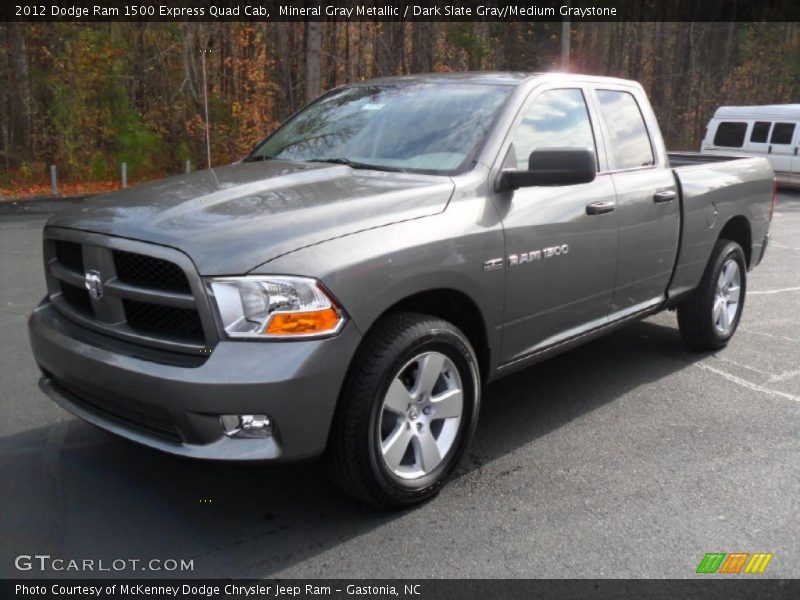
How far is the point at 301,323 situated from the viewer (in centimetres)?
293

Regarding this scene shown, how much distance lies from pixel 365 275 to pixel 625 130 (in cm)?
252

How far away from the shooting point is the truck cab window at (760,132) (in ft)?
57.8

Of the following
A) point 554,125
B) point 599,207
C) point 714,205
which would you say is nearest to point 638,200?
point 599,207

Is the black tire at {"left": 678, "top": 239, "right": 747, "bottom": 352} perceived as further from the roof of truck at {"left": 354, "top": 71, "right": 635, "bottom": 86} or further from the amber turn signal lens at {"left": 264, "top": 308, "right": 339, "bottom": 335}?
the amber turn signal lens at {"left": 264, "top": 308, "right": 339, "bottom": 335}

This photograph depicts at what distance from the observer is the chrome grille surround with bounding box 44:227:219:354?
115 inches

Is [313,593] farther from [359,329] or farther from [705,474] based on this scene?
[705,474]

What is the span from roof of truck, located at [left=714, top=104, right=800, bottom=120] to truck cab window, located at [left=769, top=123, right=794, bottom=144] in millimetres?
206

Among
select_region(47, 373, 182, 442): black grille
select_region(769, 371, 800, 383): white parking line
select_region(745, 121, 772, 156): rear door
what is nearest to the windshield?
select_region(47, 373, 182, 442): black grille

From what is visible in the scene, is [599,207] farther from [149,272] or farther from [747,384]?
[149,272]

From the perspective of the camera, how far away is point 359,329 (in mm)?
3062

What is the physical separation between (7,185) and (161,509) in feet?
49.8

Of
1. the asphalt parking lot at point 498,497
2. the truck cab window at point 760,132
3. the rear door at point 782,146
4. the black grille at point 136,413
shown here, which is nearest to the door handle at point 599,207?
the asphalt parking lot at point 498,497

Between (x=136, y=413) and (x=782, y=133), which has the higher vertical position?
(x=782, y=133)

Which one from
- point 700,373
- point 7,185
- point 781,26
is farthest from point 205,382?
point 781,26
